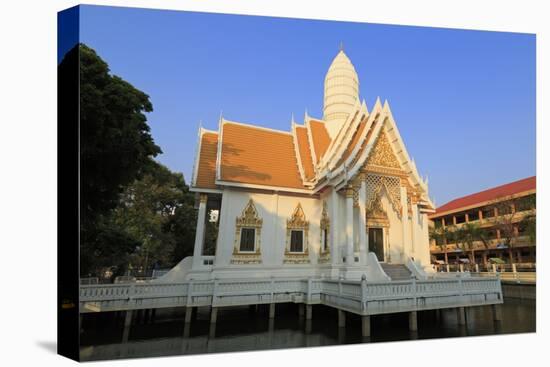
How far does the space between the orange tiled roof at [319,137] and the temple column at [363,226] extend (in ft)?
6.19

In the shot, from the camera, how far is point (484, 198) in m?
10.2

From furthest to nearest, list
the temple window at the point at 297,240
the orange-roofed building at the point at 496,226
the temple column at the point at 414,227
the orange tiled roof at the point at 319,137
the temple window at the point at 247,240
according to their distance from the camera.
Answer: the orange tiled roof at the point at 319,137
the temple column at the point at 414,227
the temple window at the point at 297,240
the temple window at the point at 247,240
the orange-roofed building at the point at 496,226

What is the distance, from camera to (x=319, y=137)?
11.7m

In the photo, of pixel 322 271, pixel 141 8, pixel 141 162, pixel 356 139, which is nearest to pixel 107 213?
pixel 141 162

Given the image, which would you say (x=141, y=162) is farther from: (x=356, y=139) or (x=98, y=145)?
(x=356, y=139)

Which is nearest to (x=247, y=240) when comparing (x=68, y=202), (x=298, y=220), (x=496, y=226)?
(x=298, y=220)

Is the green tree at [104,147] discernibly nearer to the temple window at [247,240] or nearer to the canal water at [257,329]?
the canal water at [257,329]

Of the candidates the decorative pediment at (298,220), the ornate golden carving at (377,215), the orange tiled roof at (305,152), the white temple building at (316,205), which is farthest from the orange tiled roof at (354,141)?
the decorative pediment at (298,220)

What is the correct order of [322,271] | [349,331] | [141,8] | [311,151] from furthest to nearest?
[311,151] < [322,271] < [349,331] < [141,8]

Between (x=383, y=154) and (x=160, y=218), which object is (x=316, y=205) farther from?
(x=160, y=218)

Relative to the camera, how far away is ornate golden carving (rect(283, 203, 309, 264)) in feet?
31.4

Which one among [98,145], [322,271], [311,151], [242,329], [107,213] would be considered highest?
[311,151]

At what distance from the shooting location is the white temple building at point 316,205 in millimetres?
9109

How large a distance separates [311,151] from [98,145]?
19.7 ft
